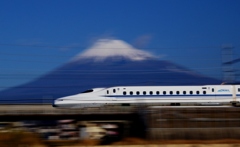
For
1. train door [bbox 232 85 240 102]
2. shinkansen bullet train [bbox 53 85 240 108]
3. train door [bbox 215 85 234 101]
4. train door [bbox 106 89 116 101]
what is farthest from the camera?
train door [bbox 215 85 234 101]

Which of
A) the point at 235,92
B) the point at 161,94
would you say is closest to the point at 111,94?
the point at 161,94

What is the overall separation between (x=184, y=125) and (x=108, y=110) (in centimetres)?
977

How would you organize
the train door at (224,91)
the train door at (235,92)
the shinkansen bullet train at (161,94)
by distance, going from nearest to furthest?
1. the shinkansen bullet train at (161,94)
2. the train door at (235,92)
3. the train door at (224,91)

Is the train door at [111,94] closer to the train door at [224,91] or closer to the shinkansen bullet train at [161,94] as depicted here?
the shinkansen bullet train at [161,94]

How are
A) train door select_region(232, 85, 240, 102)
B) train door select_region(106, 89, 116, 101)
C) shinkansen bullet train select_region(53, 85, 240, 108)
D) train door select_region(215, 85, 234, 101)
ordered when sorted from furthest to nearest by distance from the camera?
train door select_region(215, 85, 234, 101) → train door select_region(106, 89, 116, 101) → train door select_region(232, 85, 240, 102) → shinkansen bullet train select_region(53, 85, 240, 108)

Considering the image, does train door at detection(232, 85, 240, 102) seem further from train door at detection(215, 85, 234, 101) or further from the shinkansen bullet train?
train door at detection(215, 85, 234, 101)

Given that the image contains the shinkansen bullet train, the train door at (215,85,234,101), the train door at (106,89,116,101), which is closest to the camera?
the shinkansen bullet train

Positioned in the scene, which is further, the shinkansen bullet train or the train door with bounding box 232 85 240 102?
the train door with bounding box 232 85 240 102

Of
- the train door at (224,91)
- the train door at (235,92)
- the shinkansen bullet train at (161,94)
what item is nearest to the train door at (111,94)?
the shinkansen bullet train at (161,94)

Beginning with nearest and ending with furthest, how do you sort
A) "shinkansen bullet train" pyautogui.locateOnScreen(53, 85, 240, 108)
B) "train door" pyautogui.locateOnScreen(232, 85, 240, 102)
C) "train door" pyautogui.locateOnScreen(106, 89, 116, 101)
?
"shinkansen bullet train" pyautogui.locateOnScreen(53, 85, 240, 108), "train door" pyautogui.locateOnScreen(232, 85, 240, 102), "train door" pyautogui.locateOnScreen(106, 89, 116, 101)

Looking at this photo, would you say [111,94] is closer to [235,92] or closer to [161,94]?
[161,94]

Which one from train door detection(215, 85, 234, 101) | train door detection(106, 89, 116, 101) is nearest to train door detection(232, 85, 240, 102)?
train door detection(215, 85, 234, 101)

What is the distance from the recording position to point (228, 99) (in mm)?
61438

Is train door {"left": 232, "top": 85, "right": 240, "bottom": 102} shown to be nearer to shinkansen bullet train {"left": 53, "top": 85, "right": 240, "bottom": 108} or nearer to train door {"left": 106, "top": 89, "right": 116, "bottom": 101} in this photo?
shinkansen bullet train {"left": 53, "top": 85, "right": 240, "bottom": 108}
